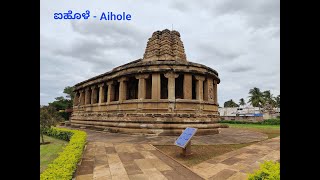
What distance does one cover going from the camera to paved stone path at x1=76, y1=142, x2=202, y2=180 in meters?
5.72

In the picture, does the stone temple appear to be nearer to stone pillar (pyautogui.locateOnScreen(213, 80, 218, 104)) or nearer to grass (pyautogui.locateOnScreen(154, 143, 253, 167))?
stone pillar (pyautogui.locateOnScreen(213, 80, 218, 104))

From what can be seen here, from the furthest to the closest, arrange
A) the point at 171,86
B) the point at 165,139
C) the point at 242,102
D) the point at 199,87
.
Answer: the point at 242,102
the point at 199,87
the point at 171,86
the point at 165,139

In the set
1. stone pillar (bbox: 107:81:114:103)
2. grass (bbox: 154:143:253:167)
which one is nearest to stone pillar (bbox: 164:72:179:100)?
grass (bbox: 154:143:253:167)

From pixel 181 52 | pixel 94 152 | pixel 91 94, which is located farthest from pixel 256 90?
pixel 94 152

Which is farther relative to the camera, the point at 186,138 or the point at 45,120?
the point at 45,120

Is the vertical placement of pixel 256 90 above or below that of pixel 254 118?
above

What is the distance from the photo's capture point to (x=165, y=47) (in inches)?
803

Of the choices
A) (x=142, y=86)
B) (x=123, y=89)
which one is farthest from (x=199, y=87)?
(x=123, y=89)

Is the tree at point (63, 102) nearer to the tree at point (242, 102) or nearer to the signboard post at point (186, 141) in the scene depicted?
the signboard post at point (186, 141)

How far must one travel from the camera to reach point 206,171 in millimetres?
6246

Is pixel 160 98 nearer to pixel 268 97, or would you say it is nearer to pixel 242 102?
pixel 268 97

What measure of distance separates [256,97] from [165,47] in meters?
45.4
